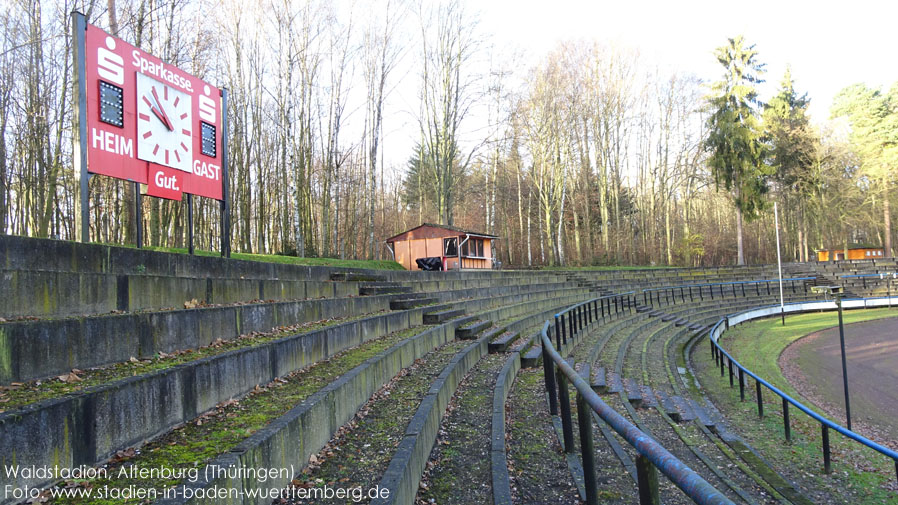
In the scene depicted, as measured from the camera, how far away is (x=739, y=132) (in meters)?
34.1

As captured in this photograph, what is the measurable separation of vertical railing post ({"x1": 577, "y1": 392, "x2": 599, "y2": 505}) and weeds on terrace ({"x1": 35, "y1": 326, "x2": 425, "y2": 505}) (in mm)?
1937

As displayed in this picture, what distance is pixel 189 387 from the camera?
3.20 m

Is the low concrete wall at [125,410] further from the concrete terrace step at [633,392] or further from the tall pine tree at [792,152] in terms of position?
the tall pine tree at [792,152]

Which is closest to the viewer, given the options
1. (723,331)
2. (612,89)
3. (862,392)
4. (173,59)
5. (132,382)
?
(132,382)

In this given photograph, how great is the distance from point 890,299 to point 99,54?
124 ft

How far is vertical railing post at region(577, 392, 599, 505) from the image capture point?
258 centimetres

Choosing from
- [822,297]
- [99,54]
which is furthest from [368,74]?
[822,297]

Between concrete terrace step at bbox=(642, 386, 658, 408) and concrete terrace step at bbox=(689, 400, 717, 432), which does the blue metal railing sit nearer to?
concrete terrace step at bbox=(642, 386, 658, 408)

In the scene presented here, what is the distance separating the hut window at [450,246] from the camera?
23.2 metres

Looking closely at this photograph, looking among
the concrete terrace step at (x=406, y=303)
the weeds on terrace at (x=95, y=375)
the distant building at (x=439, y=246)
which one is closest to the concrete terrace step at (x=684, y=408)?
the concrete terrace step at (x=406, y=303)

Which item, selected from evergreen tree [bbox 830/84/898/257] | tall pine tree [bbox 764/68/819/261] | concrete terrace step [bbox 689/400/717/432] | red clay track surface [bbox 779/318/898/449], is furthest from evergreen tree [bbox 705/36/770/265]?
concrete terrace step [bbox 689/400/717/432]

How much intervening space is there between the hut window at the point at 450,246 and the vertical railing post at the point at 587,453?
20326 millimetres

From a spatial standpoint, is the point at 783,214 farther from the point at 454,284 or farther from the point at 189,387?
the point at 189,387

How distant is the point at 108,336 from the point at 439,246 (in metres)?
19.9
